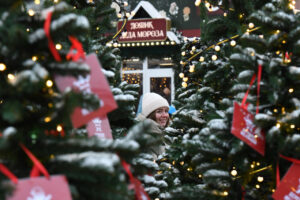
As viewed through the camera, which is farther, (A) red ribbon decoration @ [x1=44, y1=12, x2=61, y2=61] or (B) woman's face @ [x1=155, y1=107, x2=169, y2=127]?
(B) woman's face @ [x1=155, y1=107, x2=169, y2=127]

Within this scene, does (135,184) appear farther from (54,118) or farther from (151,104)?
(151,104)

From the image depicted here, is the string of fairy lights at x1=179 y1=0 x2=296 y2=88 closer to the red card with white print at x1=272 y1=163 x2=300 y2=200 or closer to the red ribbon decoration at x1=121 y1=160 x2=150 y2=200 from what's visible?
the red card with white print at x1=272 y1=163 x2=300 y2=200

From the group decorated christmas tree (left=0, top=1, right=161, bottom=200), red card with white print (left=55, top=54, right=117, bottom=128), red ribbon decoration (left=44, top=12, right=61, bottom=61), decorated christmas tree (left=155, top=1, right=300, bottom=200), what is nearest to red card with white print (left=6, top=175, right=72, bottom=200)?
decorated christmas tree (left=0, top=1, right=161, bottom=200)

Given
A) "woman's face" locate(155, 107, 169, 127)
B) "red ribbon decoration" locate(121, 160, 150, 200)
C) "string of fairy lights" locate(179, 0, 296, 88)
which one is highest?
"string of fairy lights" locate(179, 0, 296, 88)

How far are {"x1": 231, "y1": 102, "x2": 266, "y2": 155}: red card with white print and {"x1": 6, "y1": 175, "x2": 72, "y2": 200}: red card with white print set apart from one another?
31.3 inches

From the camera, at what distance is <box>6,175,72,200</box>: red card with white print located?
1016 millimetres

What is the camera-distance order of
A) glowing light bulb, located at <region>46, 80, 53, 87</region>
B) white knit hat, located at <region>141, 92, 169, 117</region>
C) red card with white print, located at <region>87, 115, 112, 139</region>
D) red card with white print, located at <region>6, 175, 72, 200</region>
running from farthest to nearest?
white knit hat, located at <region>141, 92, 169, 117</region> < red card with white print, located at <region>87, 115, 112, 139</region> < glowing light bulb, located at <region>46, 80, 53, 87</region> < red card with white print, located at <region>6, 175, 72, 200</region>

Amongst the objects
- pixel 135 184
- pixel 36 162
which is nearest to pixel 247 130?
pixel 135 184

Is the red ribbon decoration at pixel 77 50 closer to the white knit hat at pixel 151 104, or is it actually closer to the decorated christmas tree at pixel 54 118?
the decorated christmas tree at pixel 54 118

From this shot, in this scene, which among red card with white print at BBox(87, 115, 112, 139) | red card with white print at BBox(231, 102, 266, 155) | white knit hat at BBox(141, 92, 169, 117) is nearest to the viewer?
red card with white print at BBox(231, 102, 266, 155)

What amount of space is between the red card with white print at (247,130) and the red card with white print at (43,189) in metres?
0.80

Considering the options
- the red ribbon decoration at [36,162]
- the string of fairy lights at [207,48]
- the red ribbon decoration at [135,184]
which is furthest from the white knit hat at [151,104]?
the red ribbon decoration at [36,162]

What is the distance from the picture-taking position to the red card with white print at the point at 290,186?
1.61 metres

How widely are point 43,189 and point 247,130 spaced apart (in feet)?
3.09
